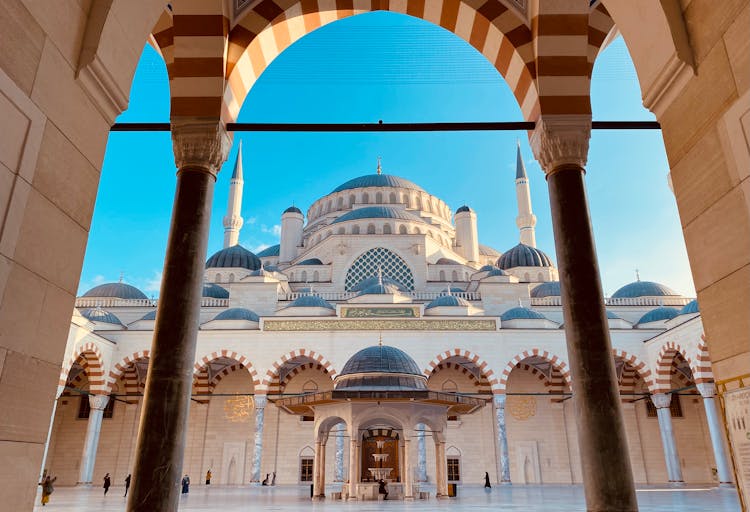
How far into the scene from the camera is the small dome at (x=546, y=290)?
70.3ft

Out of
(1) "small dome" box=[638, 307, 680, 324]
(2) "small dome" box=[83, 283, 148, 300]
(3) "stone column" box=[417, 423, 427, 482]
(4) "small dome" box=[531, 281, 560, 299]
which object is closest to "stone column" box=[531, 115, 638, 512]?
(3) "stone column" box=[417, 423, 427, 482]

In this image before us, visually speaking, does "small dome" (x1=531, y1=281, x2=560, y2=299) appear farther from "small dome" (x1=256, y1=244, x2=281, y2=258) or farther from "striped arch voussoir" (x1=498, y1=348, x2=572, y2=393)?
"small dome" (x1=256, y1=244, x2=281, y2=258)

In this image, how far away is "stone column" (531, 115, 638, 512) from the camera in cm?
323

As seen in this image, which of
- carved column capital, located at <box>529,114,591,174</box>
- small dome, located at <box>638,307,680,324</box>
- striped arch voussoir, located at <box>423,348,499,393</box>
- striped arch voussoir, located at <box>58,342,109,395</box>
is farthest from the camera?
small dome, located at <box>638,307,680,324</box>

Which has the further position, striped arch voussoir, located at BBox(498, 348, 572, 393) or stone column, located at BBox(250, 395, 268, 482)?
striped arch voussoir, located at BBox(498, 348, 572, 393)

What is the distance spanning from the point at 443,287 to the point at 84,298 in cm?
1452

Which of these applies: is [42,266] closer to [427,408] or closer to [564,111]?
[564,111]

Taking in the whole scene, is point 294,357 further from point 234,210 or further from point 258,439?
point 234,210

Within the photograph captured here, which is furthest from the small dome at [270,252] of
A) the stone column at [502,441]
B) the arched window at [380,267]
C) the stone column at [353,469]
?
the stone column at [353,469]

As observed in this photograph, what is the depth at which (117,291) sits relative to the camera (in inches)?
913

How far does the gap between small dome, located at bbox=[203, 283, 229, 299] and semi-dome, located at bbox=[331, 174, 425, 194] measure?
9.14m

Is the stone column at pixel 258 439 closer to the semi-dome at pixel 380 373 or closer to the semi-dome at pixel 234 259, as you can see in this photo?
the semi-dome at pixel 380 373

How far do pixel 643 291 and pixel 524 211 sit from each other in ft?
21.3

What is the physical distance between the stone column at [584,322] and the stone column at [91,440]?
15309 mm
